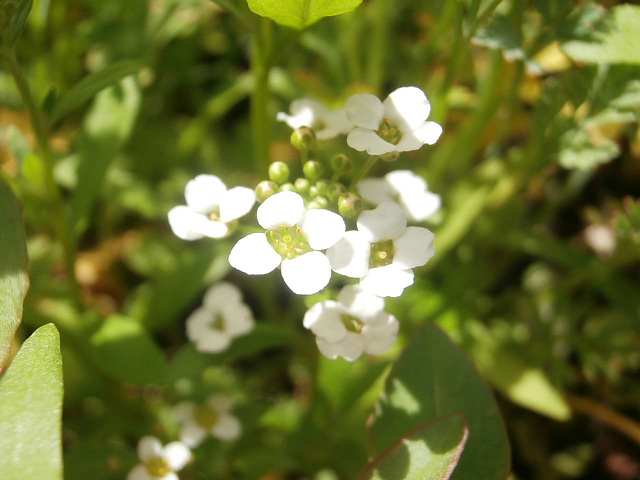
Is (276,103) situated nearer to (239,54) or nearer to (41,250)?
(239,54)

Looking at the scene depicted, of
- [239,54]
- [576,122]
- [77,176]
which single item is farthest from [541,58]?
[77,176]

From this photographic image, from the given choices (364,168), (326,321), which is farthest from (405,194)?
(326,321)

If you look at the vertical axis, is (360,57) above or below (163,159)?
above

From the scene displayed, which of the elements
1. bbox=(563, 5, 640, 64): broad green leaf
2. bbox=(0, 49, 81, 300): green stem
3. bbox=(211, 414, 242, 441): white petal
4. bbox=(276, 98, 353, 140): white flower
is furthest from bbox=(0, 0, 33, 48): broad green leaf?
bbox=(563, 5, 640, 64): broad green leaf

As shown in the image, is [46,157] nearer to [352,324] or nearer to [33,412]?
[33,412]

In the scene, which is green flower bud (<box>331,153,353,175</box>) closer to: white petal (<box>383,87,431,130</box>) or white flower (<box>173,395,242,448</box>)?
white petal (<box>383,87,431,130</box>)

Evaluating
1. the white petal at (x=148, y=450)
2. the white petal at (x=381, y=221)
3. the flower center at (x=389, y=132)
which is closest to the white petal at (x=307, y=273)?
the white petal at (x=381, y=221)

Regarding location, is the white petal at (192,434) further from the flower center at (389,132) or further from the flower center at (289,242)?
the flower center at (389,132)
